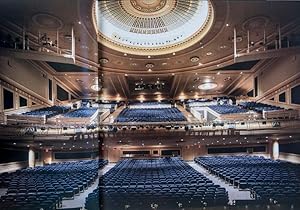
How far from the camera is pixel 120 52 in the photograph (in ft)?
19.8

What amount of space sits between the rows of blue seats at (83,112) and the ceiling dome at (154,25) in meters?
1.39

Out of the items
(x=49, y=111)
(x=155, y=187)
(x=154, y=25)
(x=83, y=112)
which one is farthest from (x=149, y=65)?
(x=155, y=187)

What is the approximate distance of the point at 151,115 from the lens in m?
5.78

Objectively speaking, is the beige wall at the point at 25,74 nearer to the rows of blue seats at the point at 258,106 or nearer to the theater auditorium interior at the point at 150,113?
the theater auditorium interior at the point at 150,113

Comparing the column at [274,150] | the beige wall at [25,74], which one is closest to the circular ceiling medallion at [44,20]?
the beige wall at [25,74]

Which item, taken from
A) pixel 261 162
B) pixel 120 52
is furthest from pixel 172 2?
pixel 261 162

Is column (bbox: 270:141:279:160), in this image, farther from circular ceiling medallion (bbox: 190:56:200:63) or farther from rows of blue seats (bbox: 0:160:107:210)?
rows of blue seats (bbox: 0:160:107:210)

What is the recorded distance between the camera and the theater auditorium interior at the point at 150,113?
5250 millimetres

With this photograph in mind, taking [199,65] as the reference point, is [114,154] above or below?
below

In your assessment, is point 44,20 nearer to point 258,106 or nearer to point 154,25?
point 154,25

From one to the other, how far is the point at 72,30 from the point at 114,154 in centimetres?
260

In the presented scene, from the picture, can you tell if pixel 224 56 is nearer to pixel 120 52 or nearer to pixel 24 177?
pixel 120 52

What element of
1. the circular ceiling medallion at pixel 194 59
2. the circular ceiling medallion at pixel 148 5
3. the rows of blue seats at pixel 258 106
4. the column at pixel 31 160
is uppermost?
the circular ceiling medallion at pixel 148 5

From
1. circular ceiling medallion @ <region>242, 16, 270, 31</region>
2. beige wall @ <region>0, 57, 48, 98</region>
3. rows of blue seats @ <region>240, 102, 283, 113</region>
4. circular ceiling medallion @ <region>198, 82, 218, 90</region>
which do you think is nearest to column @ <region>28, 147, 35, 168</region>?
beige wall @ <region>0, 57, 48, 98</region>
